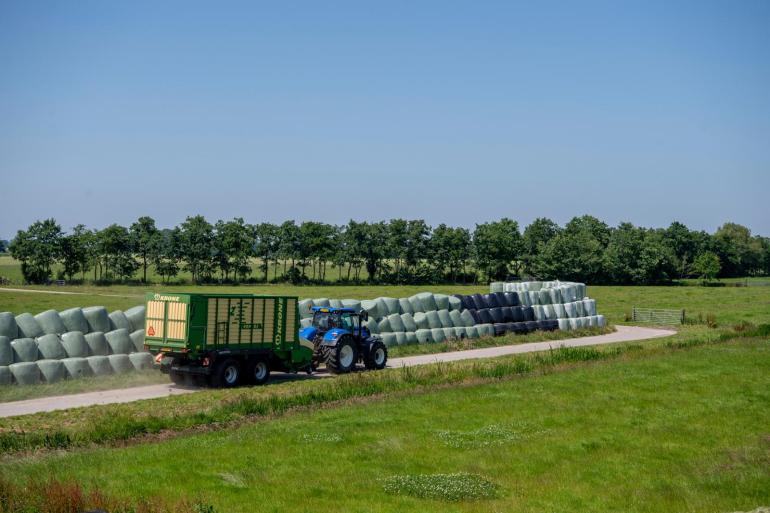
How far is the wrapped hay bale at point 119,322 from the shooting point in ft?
77.8

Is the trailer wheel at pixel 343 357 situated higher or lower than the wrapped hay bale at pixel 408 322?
lower

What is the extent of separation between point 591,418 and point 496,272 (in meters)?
109

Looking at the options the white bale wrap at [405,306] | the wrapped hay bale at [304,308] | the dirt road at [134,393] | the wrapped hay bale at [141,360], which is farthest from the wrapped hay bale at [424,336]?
the wrapped hay bale at [141,360]

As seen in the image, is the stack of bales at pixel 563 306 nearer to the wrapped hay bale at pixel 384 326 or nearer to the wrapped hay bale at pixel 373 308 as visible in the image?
the wrapped hay bale at pixel 384 326

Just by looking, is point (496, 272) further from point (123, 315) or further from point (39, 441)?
point (39, 441)

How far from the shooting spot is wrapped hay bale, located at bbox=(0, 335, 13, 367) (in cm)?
2097

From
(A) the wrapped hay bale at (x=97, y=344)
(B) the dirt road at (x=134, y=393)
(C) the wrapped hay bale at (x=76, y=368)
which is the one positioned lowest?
(B) the dirt road at (x=134, y=393)

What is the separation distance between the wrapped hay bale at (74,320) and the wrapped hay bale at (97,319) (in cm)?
23

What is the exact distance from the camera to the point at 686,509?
39.9 feet

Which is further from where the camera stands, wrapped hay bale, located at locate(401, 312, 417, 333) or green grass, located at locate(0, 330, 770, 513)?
wrapped hay bale, located at locate(401, 312, 417, 333)

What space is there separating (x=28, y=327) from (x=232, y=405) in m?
7.15

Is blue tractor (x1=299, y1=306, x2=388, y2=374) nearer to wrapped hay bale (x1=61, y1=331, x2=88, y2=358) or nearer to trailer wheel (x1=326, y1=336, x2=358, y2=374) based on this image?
trailer wheel (x1=326, y1=336, x2=358, y2=374)

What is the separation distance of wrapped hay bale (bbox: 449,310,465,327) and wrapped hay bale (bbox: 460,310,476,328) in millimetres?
91

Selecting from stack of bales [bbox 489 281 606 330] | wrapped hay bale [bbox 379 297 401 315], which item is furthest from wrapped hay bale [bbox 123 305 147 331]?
stack of bales [bbox 489 281 606 330]
